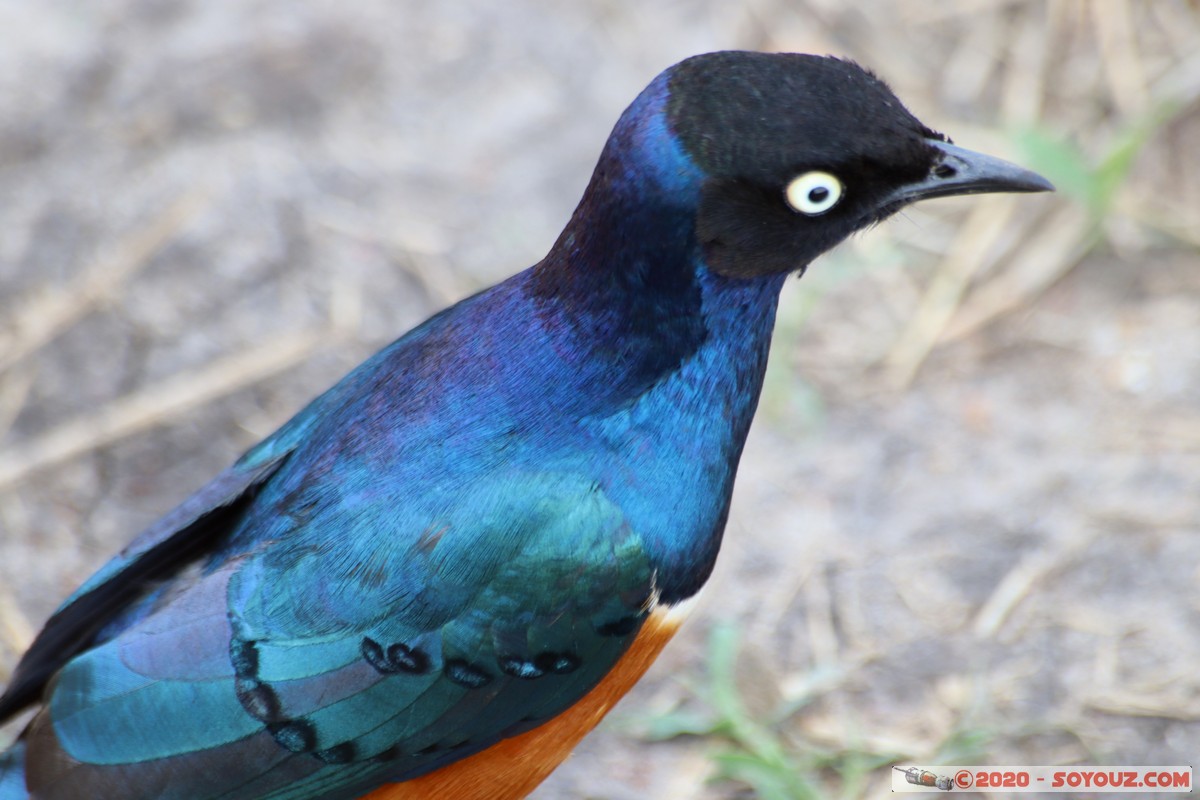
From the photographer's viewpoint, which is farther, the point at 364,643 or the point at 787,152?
the point at 364,643

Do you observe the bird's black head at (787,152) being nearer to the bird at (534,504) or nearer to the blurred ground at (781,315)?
the bird at (534,504)

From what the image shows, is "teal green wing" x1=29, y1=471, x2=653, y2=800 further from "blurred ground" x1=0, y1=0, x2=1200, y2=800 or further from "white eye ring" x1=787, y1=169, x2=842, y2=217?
"blurred ground" x1=0, y1=0, x2=1200, y2=800

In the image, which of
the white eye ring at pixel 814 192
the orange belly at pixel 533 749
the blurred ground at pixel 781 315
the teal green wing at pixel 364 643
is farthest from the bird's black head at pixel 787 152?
A: the blurred ground at pixel 781 315

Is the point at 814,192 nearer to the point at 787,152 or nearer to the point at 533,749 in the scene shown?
the point at 787,152

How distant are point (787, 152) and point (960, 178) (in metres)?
0.42

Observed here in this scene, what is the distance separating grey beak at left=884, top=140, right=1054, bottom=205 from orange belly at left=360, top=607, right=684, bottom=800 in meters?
0.88

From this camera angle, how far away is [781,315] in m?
4.35

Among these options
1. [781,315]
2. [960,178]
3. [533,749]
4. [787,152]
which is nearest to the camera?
[787,152]

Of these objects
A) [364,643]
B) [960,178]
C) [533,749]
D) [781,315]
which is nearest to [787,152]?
[960,178]

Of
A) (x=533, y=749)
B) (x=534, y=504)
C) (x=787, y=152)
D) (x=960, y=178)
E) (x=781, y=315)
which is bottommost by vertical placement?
(x=533, y=749)

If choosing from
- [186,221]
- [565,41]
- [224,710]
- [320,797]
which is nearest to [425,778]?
[320,797]

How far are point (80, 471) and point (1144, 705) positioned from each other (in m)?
2.93

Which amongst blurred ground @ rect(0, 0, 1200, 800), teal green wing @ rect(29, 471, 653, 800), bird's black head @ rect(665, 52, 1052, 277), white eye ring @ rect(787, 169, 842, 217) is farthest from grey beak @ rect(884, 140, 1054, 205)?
blurred ground @ rect(0, 0, 1200, 800)

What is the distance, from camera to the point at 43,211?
4.77 metres
